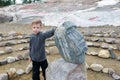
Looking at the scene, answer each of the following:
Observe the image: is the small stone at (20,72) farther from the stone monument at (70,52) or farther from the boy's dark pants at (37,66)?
the stone monument at (70,52)

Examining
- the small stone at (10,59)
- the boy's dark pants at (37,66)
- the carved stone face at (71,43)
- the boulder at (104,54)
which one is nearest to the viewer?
the carved stone face at (71,43)

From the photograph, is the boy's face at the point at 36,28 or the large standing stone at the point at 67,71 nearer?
the large standing stone at the point at 67,71

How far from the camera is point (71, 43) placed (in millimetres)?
3719

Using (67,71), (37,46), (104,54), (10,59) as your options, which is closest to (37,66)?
(37,46)

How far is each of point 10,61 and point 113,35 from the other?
3410mm

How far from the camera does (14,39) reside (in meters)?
8.52

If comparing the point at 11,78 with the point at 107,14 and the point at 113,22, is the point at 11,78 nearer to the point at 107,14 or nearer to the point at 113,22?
the point at 113,22

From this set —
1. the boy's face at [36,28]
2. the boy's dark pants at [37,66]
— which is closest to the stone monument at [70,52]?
the boy's face at [36,28]

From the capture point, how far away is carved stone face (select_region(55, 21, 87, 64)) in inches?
146

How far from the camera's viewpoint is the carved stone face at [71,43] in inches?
146

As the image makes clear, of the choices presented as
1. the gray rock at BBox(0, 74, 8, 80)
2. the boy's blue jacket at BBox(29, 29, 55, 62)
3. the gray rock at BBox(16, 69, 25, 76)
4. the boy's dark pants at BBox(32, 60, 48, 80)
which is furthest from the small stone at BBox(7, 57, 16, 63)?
the boy's blue jacket at BBox(29, 29, 55, 62)

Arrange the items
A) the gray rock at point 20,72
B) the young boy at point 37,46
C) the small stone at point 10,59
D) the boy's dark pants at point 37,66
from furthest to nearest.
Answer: the small stone at point 10,59
the gray rock at point 20,72
the boy's dark pants at point 37,66
the young boy at point 37,46

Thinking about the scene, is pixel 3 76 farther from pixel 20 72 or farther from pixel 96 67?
pixel 96 67

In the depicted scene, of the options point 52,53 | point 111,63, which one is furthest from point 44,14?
point 111,63
